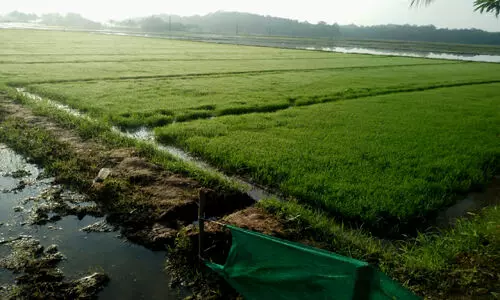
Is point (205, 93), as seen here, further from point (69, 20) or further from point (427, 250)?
Result: point (69, 20)

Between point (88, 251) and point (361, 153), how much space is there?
5.41m

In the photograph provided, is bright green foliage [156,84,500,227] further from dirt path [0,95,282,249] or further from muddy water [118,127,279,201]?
dirt path [0,95,282,249]

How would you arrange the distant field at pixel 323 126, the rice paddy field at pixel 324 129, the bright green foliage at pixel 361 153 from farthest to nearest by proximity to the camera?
the distant field at pixel 323 126 < the rice paddy field at pixel 324 129 < the bright green foliage at pixel 361 153

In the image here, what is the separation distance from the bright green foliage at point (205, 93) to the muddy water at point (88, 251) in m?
4.52

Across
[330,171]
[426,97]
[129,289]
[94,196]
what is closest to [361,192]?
[330,171]

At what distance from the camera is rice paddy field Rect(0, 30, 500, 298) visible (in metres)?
5.53

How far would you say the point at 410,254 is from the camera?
4.15m

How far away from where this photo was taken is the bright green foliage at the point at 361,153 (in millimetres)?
5426

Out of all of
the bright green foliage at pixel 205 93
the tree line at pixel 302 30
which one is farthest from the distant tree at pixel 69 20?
the bright green foliage at pixel 205 93

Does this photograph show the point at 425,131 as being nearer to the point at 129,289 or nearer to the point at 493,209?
the point at 493,209

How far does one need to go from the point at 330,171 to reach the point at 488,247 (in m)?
2.65

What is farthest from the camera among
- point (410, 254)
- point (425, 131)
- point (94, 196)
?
point (425, 131)

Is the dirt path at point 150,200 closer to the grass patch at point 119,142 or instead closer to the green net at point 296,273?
the grass patch at point 119,142

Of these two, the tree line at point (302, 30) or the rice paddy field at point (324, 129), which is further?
the tree line at point (302, 30)
